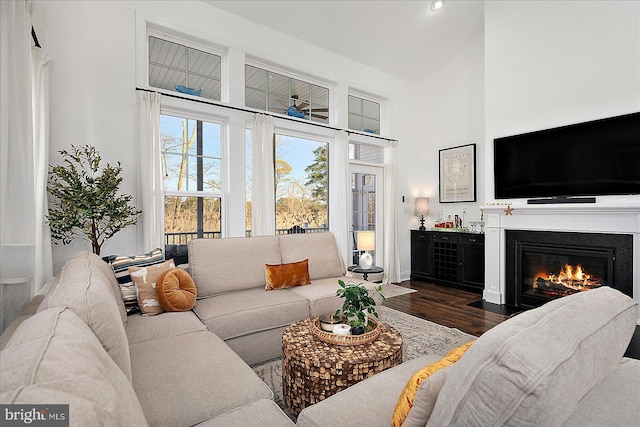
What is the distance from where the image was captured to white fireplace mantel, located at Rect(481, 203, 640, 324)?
10.6ft

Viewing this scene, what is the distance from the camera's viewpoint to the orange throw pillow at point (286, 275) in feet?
10.1

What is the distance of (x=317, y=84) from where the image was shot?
4867 millimetres

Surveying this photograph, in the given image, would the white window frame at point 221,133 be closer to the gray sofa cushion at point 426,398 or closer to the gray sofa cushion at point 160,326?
the gray sofa cushion at point 160,326

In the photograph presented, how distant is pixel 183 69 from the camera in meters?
3.77

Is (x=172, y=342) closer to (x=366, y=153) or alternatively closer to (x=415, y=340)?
(x=415, y=340)

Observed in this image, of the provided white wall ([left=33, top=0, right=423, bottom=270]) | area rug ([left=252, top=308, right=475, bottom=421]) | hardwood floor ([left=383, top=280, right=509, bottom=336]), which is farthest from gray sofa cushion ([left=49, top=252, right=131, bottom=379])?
hardwood floor ([left=383, top=280, right=509, bottom=336])

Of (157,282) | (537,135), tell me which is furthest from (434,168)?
(157,282)

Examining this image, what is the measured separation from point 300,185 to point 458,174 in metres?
2.73

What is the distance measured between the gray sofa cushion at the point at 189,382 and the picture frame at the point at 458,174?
4.71 metres

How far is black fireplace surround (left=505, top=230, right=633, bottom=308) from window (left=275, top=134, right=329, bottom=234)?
2626 millimetres

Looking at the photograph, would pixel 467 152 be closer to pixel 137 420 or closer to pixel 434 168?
pixel 434 168

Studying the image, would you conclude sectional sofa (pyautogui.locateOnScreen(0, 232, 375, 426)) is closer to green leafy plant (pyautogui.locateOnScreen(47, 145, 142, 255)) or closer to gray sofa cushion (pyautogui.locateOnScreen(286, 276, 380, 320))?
gray sofa cushion (pyautogui.locateOnScreen(286, 276, 380, 320))

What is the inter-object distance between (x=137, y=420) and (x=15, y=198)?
1.27 meters

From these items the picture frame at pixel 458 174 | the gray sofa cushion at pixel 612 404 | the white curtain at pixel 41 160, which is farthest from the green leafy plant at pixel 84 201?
the picture frame at pixel 458 174
